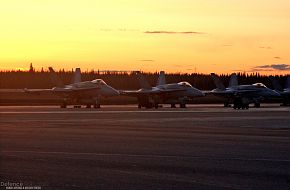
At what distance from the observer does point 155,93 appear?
233 ft

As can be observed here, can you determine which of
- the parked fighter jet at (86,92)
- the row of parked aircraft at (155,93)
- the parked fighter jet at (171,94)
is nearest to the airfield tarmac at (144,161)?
the row of parked aircraft at (155,93)

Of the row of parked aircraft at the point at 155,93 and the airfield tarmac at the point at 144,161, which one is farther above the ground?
the row of parked aircraft at the point at 155,93

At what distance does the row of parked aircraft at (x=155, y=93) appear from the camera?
65.6m

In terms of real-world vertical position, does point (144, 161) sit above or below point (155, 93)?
below

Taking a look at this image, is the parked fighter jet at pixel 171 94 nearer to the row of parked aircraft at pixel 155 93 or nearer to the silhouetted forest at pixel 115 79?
the row of parked aircraft at pixel 155 93

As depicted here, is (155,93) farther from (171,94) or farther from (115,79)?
(115,79)

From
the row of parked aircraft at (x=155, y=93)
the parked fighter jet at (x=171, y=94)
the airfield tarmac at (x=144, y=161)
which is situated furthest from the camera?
the parked fighter jet at (x=171, y=94)

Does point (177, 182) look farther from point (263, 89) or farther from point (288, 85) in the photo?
point (288, 85)

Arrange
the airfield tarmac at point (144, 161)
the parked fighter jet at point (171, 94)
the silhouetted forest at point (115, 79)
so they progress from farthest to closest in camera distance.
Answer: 1. the silhouetted forest at point (115, 79)
2. the parked fighter jet at point (171, 94)
3. the airfield tarmac at point (144, 161)

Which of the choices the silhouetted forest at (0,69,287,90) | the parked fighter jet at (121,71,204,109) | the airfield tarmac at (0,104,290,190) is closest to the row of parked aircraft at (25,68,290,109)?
the parked fighter jet at (121,71,204,109)

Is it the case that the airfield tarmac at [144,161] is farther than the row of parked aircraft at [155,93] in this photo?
No

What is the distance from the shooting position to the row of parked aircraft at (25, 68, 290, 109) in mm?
65625

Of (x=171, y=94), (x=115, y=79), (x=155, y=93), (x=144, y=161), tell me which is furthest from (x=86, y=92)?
(x=115, y=79)

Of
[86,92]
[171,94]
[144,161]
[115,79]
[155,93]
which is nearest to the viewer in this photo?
[144,161]
